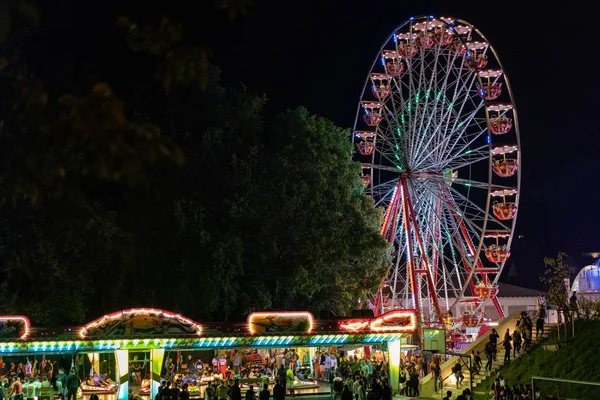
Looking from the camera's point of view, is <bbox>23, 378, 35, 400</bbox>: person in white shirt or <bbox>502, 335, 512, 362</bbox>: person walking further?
<bbox>502, 335, 512, 362</bbox>: person walking

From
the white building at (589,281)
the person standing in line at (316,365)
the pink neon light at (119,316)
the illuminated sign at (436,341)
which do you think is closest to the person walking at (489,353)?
the illuminated sign at (436,341)

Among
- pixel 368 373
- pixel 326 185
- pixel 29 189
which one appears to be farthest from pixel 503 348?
pixel 29 189

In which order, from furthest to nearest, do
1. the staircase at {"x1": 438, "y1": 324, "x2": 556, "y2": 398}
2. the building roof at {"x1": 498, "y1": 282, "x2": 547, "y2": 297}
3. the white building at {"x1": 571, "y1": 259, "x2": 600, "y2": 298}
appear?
the building roof at {"x1": 498, "y1": 282, "x2": 547, "y2": 297}
the white building at {"x1": 571, "y1": 259, "x2": 600, "y2": 298}
the staircase at {"x1": 438, "y1": 324, "x2": 556, "y2": 398}

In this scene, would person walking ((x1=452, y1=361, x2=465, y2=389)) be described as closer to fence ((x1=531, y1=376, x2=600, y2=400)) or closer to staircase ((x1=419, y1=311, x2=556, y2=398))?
staircase ((x1=419, y1=311, x2=556, y2=398))

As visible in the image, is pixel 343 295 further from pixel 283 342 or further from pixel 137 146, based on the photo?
pixel 137 146

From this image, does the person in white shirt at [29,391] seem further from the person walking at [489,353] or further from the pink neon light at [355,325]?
the person walking at [489,353]

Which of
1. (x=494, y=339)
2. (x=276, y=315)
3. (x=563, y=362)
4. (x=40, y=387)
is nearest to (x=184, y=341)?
(x=276, y=315)

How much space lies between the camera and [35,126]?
5.84m

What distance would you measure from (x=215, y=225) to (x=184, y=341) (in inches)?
335

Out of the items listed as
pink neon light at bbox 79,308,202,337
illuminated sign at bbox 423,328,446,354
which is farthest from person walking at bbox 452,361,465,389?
pink neon light at bbox 79,308,202,337

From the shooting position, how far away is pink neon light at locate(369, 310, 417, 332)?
28984 millimetres

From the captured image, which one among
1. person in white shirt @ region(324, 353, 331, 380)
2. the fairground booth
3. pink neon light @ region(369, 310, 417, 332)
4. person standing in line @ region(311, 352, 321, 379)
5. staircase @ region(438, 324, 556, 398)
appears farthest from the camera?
person standing in line @ region(311, 352, 321, 379)

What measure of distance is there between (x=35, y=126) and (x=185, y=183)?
29.3 m

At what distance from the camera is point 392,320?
1150 inches
